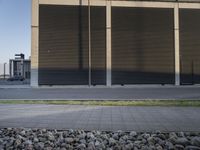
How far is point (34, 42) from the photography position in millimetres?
25828

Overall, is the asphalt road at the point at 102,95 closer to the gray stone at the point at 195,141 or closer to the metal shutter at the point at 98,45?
the metal shutter at the point at 98,45

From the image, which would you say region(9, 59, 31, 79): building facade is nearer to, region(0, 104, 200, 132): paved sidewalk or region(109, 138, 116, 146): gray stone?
region(0, 104, 200, 132): paved sidewalk

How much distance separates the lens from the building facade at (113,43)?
26062mm

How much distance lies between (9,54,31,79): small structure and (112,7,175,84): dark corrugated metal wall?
34.3 m

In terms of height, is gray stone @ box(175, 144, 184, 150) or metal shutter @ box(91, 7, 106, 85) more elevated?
metal shutter @ box(91, 7, 106, 85)

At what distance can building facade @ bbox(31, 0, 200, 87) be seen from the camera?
85.5ft

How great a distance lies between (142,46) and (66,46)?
746cm

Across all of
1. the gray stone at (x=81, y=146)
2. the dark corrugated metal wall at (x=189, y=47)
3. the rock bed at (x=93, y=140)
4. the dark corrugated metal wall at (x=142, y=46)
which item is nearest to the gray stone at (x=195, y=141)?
the rock bed at (x=93, y=140)

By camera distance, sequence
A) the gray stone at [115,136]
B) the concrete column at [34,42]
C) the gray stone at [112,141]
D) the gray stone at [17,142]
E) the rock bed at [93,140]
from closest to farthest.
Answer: the rock bed at [93,140]
the gray stone at [17,142]
the gray stone at [112,141]
the gray stone at [115,136]
the concrete column at [34,42]

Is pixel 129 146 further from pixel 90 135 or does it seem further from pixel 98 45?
pixel 98 45

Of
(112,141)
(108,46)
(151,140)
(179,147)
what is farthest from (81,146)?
(108,46)

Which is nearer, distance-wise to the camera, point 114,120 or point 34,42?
point 114,120

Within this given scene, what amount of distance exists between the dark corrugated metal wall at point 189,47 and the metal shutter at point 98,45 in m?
7.89

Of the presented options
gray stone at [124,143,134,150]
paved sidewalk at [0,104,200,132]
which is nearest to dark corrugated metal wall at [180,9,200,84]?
paved sidewalk at [0,104,200,132]
